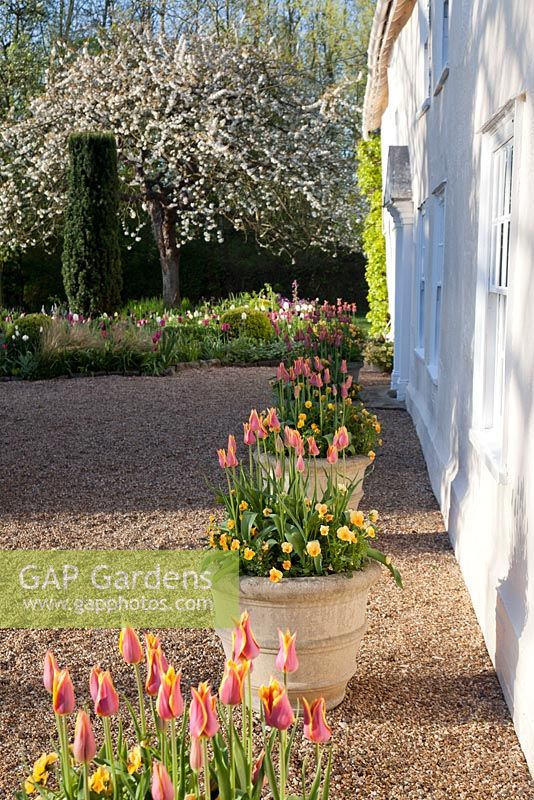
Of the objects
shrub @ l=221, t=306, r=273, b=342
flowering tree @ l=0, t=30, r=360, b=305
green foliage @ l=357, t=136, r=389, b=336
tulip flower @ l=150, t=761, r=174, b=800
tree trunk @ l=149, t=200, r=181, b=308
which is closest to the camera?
tulip flower @ l=150, t=761, r=174, b=800

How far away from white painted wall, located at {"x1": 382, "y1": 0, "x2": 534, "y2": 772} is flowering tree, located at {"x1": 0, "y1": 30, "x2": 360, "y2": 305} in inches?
406

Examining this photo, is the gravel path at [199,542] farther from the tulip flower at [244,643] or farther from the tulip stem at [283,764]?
the tulip flower at [244,643]

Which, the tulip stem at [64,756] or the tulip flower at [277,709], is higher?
the tulip flower at [277,709]

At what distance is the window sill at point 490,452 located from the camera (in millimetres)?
3662

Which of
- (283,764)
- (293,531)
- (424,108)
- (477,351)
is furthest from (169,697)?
(424,108)

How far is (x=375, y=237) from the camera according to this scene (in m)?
16.8

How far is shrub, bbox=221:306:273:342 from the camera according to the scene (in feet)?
49.7

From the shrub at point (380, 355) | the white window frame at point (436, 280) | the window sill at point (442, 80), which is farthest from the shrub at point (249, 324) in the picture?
the window sill at point (442, 80)

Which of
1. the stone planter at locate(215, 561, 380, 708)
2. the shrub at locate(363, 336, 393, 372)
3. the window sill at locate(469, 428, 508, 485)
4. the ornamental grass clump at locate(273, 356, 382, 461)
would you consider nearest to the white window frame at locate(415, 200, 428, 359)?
the ornamental grass clump at locate(273, 356, 382, 461)

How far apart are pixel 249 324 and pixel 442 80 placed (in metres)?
8.51

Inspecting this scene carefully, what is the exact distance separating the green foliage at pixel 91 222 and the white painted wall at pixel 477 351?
854 centimetres

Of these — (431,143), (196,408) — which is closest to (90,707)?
(431,143)

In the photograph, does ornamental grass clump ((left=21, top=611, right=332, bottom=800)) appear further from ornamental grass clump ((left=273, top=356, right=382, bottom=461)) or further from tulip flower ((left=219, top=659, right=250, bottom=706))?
ornamental grass clump ((left=273, top=356, right=382, bottom=461))

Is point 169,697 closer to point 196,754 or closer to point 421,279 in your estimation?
point 196,754
